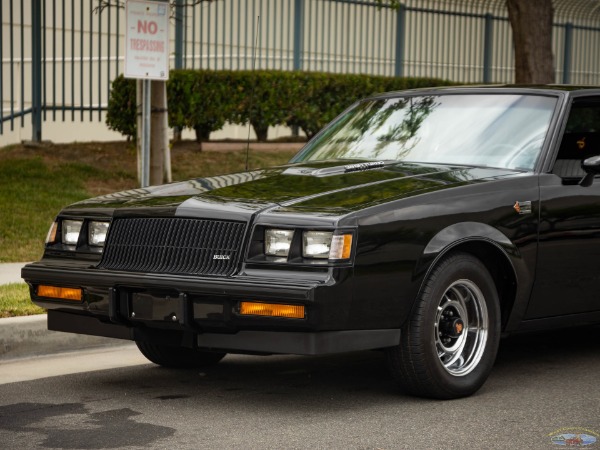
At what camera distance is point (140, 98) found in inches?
529

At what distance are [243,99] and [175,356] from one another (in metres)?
8.57

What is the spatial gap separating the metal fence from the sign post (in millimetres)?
5027

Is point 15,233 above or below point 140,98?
below

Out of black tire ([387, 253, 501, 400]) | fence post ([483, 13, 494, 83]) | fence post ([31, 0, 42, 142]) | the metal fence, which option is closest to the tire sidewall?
black tire ([387, 253, 501, 400])

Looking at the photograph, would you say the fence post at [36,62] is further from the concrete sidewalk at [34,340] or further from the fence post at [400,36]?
the concrete sidewalk at [34,340]

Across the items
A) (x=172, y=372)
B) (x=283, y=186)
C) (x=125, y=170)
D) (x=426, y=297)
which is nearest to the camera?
(x=426, y=297)

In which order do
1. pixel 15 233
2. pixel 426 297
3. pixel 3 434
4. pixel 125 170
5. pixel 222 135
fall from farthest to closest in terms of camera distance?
pixel 222 135 → pixel 125 170 → pixel 15 233 → pixel 426 297 → pixel 3 434

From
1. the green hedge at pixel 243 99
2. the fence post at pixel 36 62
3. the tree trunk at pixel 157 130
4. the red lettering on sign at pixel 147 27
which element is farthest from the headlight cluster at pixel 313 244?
the fence post at pixel 36 62

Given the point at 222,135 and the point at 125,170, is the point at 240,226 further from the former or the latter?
the point at 222,135

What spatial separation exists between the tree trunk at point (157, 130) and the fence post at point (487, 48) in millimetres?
9101

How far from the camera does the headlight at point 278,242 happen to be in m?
5.92

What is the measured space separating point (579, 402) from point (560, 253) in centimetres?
87

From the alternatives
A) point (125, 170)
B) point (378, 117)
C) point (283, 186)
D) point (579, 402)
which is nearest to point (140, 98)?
point (125, 170)

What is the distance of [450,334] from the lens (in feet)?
21.0
